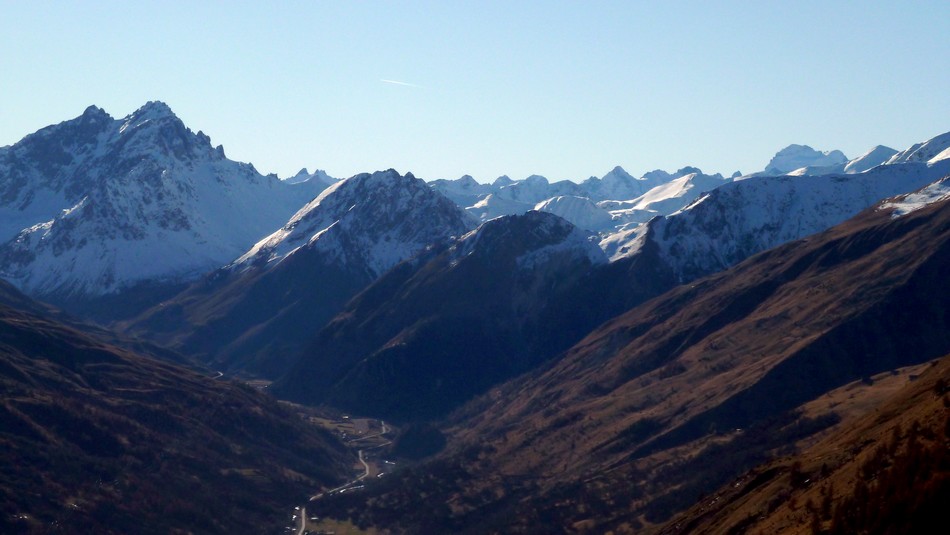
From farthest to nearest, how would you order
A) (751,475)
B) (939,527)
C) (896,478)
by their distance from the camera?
(751,475) < (896,478) < (939,527)

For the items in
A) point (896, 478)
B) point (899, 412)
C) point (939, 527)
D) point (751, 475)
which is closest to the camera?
point (939, 527)

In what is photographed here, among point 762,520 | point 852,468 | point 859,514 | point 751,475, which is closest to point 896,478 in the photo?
point 859,514

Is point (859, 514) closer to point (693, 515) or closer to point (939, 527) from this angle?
point (939, 527)

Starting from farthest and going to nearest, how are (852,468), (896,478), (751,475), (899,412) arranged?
1. (751,475)
2. (899,412)
3. (852,468)
4. (896,478)

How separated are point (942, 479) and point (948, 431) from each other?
12848mm

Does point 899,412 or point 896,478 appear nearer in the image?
point 896,478

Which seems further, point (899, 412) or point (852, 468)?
point (899, 412)

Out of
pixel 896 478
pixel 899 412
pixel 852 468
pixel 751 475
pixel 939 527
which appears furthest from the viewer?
pixel 751 475

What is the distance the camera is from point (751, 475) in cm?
17538

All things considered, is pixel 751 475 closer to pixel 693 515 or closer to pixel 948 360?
pixel 693 515

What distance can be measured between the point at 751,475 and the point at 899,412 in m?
25.0

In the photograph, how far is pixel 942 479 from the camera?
4109 inches

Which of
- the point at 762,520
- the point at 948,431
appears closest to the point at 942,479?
the point at 948,431

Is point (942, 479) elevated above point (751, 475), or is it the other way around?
point (942, 479)
